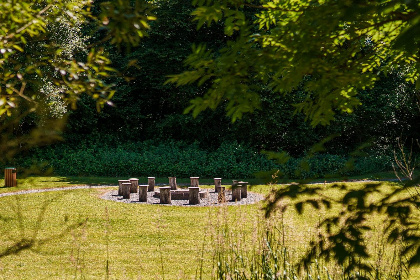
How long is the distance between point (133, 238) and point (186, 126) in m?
→ 12.2

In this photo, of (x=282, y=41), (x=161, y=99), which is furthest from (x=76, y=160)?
(x=282, y=41)

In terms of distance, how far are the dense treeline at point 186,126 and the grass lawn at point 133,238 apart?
6.41 m

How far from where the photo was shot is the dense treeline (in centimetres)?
1730

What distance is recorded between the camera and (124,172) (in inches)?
652

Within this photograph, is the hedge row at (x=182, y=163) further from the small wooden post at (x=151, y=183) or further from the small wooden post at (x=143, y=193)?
the small wooden post at (x=143, y=193)

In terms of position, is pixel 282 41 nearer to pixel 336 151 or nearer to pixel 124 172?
pixel 124 172

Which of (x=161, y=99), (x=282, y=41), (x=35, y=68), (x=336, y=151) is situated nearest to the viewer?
(x=35, y=68)

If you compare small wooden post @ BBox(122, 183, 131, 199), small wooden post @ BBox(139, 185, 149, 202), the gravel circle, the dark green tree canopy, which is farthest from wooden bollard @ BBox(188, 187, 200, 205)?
the dark green tree canopy

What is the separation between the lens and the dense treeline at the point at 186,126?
17.3m

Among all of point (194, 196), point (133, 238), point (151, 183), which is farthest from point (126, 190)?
point (133, 238)

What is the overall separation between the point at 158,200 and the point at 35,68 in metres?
8.84

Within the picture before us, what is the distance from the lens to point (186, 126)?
19.7 m

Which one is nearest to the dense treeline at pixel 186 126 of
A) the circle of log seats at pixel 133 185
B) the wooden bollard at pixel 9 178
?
the wooden bollard at pixel 9 178

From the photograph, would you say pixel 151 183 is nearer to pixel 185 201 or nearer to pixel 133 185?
pixel 133 185
